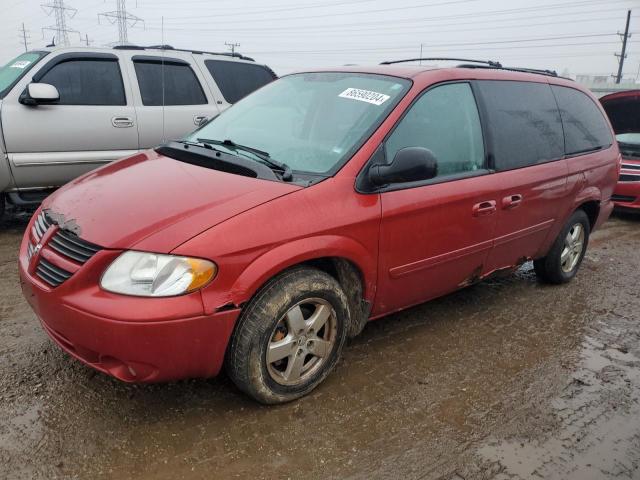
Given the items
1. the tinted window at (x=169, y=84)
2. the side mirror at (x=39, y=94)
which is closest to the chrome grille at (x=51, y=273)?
the side mirror at (x=39, y=94)

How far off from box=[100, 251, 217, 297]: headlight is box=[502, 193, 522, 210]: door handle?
2178 millimetres

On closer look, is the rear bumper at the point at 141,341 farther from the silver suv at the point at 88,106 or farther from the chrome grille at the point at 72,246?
the silver suv at the point at 88,106

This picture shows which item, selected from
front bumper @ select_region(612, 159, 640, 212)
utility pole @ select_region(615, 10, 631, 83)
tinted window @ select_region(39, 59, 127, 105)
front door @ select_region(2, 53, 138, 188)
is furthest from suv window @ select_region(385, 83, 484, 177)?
utility pole @ select_region(615, 10, 631, 83)

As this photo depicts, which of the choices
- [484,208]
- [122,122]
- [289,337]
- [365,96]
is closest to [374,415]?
[289,337]

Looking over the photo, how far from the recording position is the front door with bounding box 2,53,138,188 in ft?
→ 16.7

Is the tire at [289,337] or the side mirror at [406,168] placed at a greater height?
the side mirror at [406,168]

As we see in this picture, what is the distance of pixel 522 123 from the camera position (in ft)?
12.4

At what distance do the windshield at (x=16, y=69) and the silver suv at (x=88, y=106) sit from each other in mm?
14

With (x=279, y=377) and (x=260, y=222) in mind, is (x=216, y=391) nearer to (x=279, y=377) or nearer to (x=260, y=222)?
(x=279, y=377)

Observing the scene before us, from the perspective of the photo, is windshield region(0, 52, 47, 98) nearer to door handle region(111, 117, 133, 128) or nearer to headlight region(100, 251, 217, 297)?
door handle region(111, 117, 133, 128)

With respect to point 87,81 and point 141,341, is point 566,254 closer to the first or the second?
point 141,341

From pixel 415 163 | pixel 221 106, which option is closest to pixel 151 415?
pixel 415 163

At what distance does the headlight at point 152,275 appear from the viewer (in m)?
2.20

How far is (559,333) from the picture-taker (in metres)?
3.75
